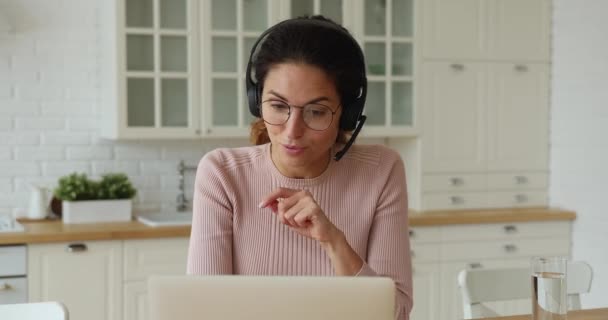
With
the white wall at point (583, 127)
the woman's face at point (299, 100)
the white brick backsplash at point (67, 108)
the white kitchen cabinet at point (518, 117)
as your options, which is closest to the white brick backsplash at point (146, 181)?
the white brick backsplash at point (67, 108)

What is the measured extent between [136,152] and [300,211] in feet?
8.64

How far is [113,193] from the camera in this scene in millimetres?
3721

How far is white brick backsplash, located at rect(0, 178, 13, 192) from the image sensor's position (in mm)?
3799

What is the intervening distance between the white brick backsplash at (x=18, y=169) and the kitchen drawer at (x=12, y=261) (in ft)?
2.04

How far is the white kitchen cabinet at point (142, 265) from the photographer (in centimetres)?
→ 348

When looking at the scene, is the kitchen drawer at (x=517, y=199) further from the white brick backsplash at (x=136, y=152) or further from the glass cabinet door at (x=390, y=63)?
the white brick backsplash at (x=136, y=152)

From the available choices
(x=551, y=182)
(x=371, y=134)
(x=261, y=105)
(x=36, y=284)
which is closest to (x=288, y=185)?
(x=261, y=105)

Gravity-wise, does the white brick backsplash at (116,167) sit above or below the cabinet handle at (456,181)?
above

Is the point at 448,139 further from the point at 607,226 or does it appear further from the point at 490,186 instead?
the point at 607,226

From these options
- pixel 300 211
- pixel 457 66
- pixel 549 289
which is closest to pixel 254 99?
pixel 300 211

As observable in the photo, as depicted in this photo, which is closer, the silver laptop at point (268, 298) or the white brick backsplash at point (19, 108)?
the silver laptop at point (268, 298)

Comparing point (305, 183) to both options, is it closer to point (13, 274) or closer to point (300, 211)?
point (300, 211)

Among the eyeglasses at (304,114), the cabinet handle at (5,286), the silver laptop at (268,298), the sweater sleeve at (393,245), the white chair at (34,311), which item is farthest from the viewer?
the cabinet handle at (5,286)

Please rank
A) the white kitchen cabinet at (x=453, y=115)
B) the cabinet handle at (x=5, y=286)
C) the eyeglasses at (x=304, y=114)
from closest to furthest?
the eyeglasses at (x=304, y=114), the cabinet handle at (x=5, y=286), the white kitchen cabinet at (x=453, y=115)
